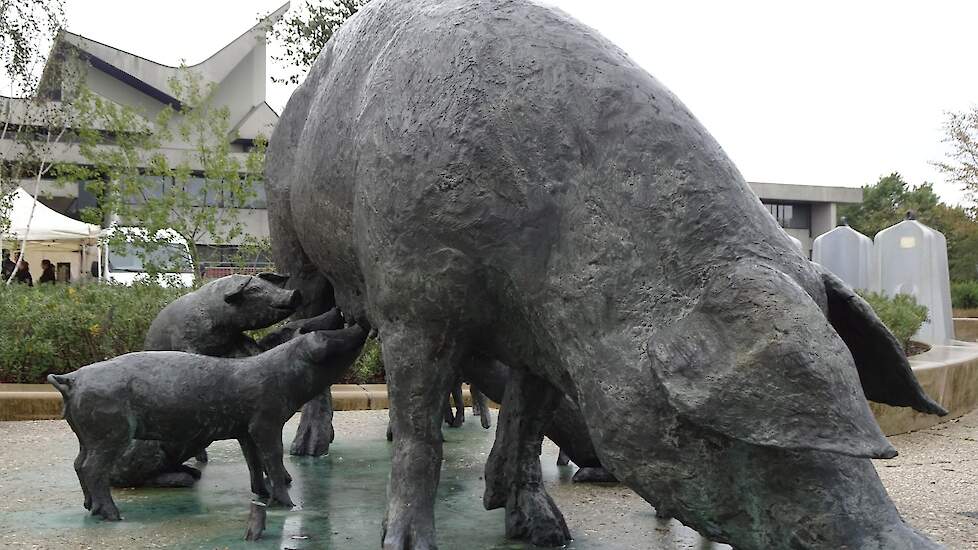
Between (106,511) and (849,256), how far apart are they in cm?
1726

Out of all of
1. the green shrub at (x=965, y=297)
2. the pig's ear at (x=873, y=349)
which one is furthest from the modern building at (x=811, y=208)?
the pig's ear at (x=873, y=349)

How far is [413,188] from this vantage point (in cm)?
305

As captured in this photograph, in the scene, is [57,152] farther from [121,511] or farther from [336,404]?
[121,511]

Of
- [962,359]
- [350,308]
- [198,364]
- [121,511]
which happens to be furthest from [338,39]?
[962,359]

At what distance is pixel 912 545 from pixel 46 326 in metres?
9.62

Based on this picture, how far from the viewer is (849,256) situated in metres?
18.8

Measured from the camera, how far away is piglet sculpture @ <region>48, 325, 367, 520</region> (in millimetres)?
4094

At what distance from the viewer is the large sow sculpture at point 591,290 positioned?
7.01ft

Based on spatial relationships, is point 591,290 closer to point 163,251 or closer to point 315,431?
point 315,431

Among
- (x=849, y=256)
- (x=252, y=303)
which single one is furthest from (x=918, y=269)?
(x=252, y=303)

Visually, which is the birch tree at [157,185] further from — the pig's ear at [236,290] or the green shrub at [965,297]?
the green shrub at [965,297]

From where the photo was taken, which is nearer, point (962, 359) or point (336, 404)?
point (336, 404)

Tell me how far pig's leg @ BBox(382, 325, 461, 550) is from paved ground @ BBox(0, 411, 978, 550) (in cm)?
39

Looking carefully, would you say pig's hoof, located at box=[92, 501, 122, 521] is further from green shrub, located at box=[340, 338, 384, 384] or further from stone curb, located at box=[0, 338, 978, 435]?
green shrub, located at box=[340, 338, 384, 384]
